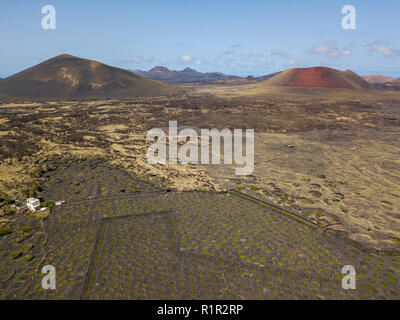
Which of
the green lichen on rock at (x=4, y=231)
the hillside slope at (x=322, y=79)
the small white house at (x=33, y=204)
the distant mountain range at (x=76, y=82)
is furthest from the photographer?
the hillside slope at (x=322, y=79)

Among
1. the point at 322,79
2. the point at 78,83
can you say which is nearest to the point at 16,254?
the point at 78,83

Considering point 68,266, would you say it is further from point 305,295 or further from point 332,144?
point 332,144

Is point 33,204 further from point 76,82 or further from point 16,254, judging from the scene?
point 76,82

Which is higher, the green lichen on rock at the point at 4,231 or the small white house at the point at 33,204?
the small white house at the point at 33,204

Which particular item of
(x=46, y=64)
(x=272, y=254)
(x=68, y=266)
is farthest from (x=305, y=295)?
(x=46, y=64)

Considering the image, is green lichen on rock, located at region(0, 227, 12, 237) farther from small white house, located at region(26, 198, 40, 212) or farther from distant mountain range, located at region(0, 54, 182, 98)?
distant mountain range, located at region(0, 54, 182, 98)

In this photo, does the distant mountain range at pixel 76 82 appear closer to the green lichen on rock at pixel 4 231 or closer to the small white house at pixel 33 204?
the small white house at pixel 33 204

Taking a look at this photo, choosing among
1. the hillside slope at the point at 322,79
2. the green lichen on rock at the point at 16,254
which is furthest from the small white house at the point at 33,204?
the hillside slope at the point at 322,79

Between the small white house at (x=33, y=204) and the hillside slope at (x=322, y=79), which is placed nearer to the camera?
the small white house at (x=33, y=204)
